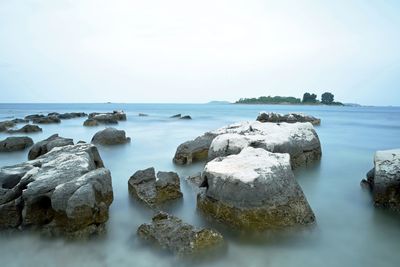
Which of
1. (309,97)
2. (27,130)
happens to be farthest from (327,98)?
(27,130)

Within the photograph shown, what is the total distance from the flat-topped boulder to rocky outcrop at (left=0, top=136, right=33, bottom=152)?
33.1 ft

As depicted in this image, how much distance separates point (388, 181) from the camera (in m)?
5.74

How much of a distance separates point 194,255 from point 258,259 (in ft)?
2.80

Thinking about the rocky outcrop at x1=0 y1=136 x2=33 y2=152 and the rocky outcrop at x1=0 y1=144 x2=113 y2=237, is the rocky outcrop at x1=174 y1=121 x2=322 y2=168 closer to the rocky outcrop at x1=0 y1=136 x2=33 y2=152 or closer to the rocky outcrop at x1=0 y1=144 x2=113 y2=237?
the rocky outcrop at x1=0 y1=144 x2=113 y2=237

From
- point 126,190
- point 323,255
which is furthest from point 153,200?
point 323,255

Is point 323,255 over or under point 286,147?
under

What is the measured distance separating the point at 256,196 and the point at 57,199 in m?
3.01

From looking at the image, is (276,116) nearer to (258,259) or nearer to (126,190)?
(126,190)

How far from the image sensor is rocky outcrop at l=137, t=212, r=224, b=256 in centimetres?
422

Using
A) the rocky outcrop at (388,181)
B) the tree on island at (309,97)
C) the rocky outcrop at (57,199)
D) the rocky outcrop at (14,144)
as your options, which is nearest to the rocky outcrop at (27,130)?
the rocky outcrop at (14,144)

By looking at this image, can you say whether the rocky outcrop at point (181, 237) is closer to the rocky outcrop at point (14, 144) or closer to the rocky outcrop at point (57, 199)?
the rocky outcrop at point (57, 199)

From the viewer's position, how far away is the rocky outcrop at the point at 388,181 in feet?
18.6

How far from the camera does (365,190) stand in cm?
700

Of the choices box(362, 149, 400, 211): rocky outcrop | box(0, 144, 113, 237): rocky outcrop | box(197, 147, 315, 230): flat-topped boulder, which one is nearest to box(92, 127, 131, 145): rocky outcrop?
box(0, 144, 113, 237): rocky outcrop
